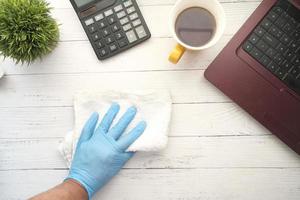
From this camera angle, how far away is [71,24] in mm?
692

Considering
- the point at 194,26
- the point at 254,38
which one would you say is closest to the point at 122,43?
the point at 194,26

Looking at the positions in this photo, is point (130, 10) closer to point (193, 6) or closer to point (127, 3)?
point (127, 3)

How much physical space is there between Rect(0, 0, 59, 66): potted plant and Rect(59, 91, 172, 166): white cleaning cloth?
0.12 meters

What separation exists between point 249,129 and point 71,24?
39cm

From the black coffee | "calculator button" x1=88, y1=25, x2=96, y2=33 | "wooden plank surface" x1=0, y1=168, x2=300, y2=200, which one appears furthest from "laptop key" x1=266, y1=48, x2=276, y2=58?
"calculator button" x1=88, y1=25, x2=96, y2=33

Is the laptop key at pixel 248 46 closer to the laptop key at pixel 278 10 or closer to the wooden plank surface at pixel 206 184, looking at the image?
the laptop key at pixel 278 10

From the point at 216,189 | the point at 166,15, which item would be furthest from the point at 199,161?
the point at 166,15

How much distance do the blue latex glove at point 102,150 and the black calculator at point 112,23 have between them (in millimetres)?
118

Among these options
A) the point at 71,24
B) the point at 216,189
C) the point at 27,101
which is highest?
the point at 71,24

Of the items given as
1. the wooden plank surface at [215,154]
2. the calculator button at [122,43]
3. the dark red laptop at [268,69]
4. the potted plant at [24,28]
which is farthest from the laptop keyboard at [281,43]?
the potted plant at [24,28]

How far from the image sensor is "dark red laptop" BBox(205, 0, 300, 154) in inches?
24.8

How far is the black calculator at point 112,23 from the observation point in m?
0.67

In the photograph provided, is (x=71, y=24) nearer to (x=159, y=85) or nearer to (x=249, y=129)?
(x=159, y=85)

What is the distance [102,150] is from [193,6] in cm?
31
